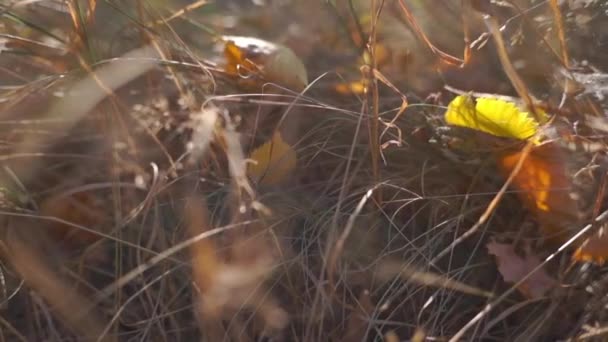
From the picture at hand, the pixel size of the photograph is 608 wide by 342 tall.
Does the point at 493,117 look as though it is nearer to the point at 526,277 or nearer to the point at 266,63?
the point at 526,277

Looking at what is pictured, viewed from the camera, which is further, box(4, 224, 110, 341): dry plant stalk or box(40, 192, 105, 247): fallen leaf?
box(40, 192, 105, 247): fallen leaf

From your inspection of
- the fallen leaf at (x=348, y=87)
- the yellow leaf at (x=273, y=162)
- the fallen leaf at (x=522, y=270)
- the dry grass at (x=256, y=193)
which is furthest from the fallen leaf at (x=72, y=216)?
the fallen leaf at (x=522, y=270)

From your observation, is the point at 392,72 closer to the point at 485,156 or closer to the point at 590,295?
the point at 485,156

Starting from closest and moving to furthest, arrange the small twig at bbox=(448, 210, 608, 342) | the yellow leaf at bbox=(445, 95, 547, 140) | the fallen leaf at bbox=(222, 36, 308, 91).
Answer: the small twig at bbox=(448, 210, 608, 342) → the yellow leaf at bbox=(445, 95, 547, 140) → the fallen leaf at bbox=(222, 36, 308, 91)

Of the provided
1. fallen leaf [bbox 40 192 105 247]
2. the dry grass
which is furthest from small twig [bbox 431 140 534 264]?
fallen leaf [bbox 40 192 105 247]

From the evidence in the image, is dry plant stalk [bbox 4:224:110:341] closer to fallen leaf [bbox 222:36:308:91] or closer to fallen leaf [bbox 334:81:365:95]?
fallen leaf [bbox 222:36:308:91]

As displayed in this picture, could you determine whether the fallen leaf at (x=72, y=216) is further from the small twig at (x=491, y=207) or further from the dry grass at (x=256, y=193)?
the small twig at (x=491, y=207)
